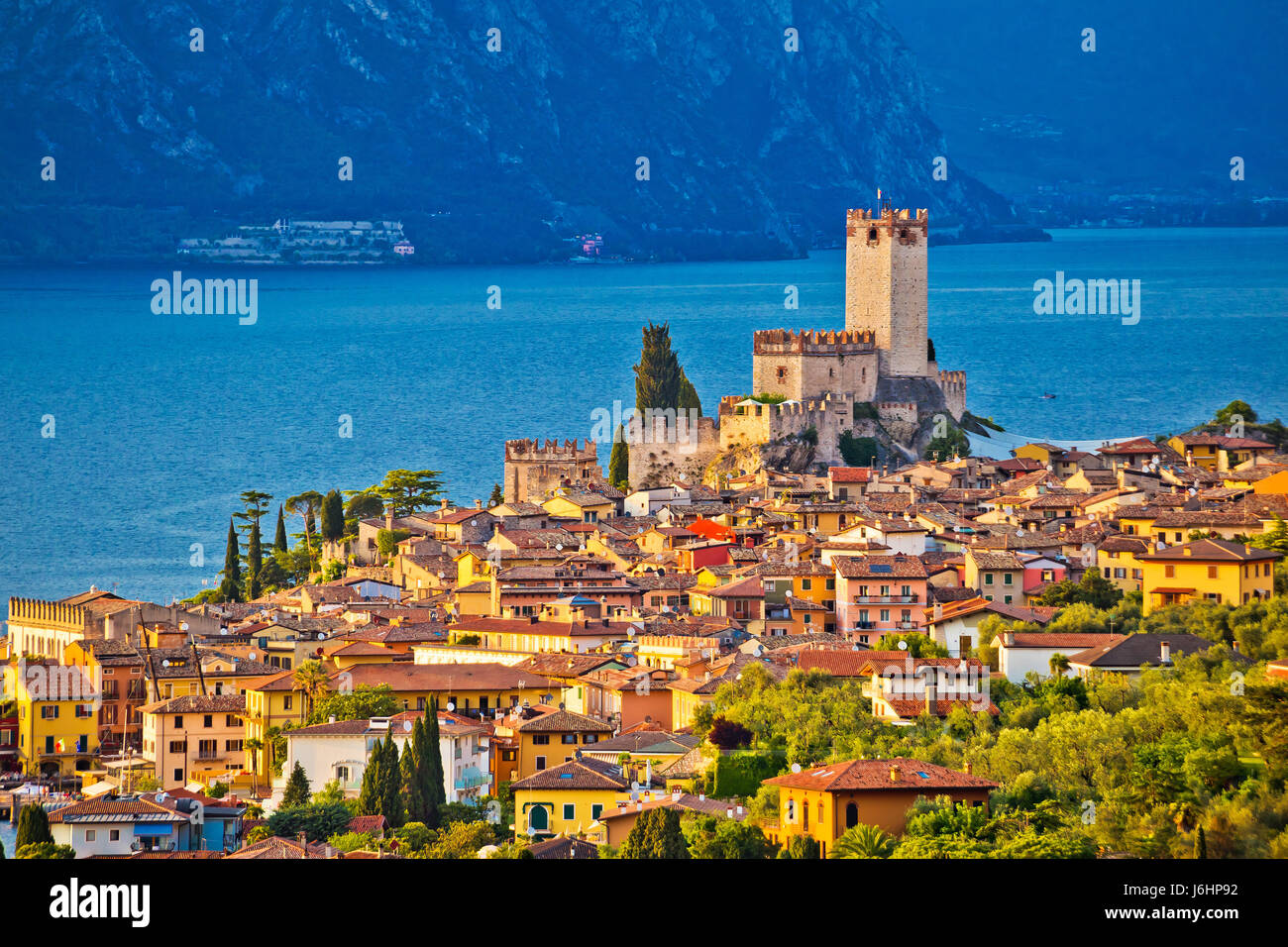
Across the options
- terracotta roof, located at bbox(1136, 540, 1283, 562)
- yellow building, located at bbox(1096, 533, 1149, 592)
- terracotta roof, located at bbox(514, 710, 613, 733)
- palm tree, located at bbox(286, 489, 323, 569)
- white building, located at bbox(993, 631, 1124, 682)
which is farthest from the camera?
palm tree, located at bbox(286, 489, 323, 569)

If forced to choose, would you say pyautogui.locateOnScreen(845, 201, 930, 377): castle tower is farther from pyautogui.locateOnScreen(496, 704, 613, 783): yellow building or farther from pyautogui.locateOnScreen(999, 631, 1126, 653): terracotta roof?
pyautogui.locateOnScreen(496, 704, 613, 783): yellow building

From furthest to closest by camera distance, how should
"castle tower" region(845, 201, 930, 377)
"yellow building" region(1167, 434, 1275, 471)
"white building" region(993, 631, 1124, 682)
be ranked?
"castle tower" region(845, 201, 930, 377) → "yellow building" region(1167, 434, 1275, 471) → "white building" region(993, 631, 1124, 682)

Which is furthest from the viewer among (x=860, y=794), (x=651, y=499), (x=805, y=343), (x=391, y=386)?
(x=391, y=386)

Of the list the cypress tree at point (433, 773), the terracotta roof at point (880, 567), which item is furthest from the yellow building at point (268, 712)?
the terracotta roof at point (880, 567)

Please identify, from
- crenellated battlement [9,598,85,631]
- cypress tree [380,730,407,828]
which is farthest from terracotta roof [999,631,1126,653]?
crenellated battlement [9,598,85,631]

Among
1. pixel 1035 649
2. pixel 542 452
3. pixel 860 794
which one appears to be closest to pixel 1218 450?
pixel 542 452
